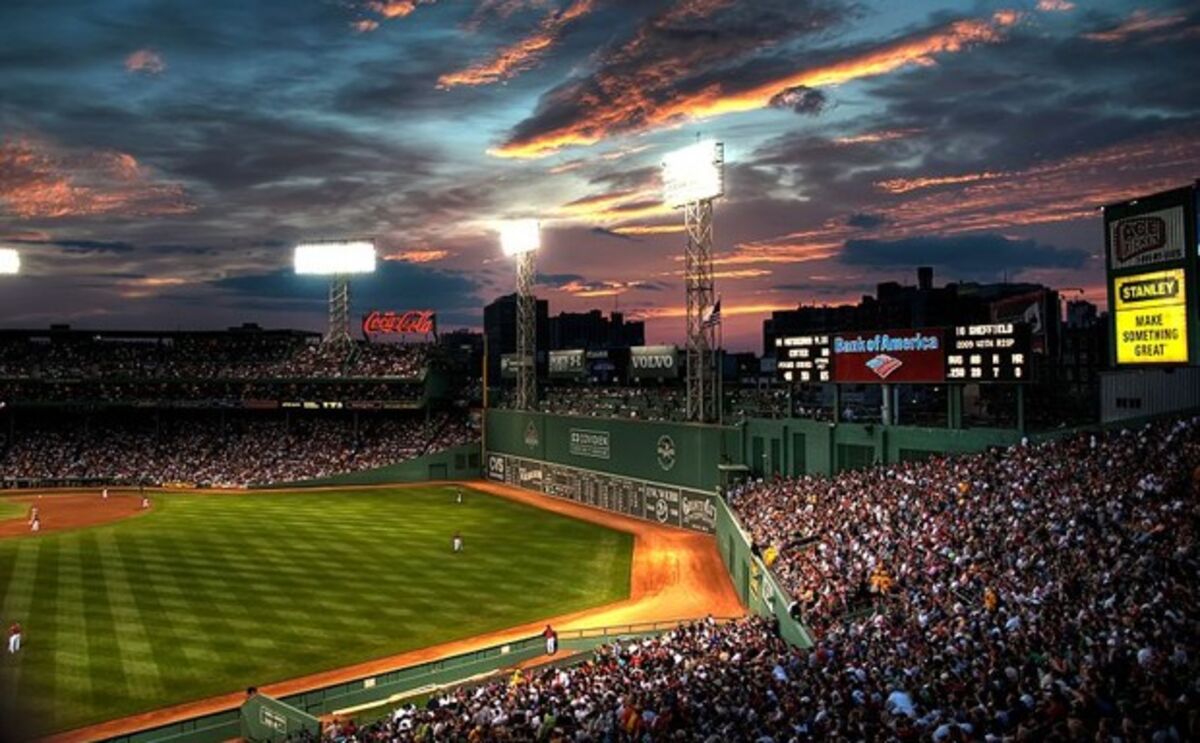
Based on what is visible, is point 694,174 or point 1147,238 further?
point 694,174

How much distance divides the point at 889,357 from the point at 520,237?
115ft

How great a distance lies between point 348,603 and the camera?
3222 centimetres

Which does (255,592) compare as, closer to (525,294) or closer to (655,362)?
(655,362)

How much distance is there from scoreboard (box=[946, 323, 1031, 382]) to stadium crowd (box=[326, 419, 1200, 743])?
313cm

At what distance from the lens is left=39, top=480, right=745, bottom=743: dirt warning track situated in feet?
72.7

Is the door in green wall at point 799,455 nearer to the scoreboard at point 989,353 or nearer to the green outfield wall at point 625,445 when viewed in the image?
the green outfield wall at point 625,445

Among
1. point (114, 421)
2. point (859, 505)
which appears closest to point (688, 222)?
point (859, 505)

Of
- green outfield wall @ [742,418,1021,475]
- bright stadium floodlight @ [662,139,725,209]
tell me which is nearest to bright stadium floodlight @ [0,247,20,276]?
bright stadium floodlight @ [662,139,725,209]

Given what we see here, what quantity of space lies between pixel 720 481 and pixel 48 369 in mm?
59418

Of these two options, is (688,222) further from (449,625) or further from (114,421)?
(114,421)

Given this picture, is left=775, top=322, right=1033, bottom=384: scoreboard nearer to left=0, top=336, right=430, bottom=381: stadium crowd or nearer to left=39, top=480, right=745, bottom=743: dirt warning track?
left=39, top=480, right=745, bottom=743: dirt warning track

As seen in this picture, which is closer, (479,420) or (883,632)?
(883,632)

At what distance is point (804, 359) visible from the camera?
36562 mm

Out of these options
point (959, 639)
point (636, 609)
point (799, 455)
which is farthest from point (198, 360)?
point (959, 639)
